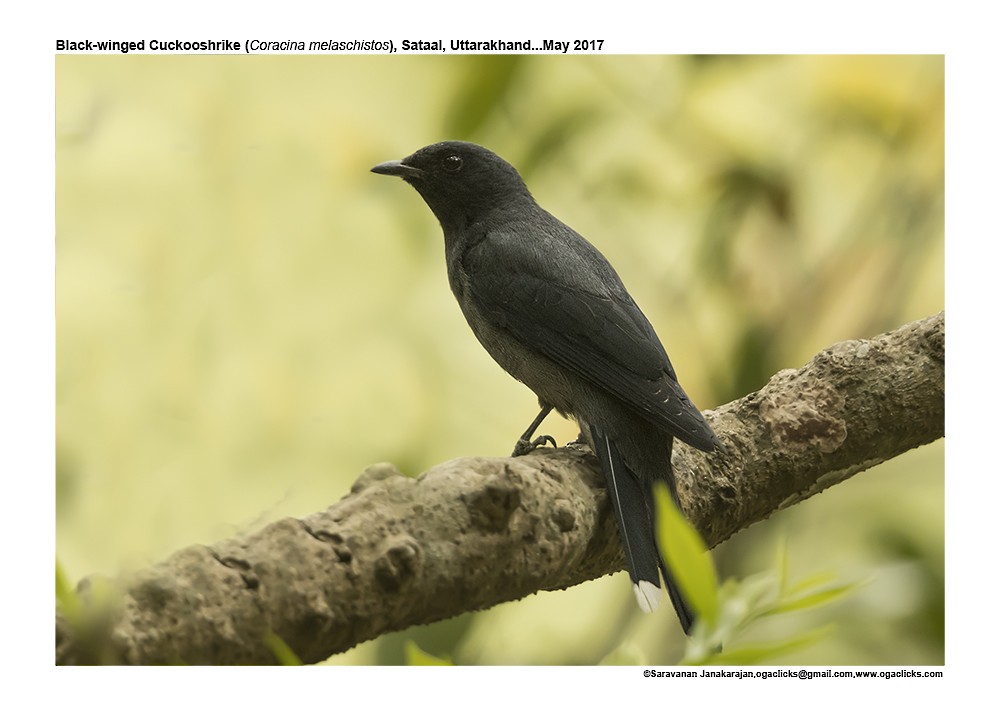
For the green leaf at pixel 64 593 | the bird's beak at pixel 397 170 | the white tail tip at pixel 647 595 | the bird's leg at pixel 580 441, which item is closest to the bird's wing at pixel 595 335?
the bird's leg at pixel 580 441

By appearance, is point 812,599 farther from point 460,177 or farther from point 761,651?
point 460,177

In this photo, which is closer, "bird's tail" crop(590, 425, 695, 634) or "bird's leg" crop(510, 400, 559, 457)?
"bird's tail" crop(590, 425, 695, 634)

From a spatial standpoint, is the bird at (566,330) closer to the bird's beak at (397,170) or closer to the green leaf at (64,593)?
the bird's beak at (397,170)

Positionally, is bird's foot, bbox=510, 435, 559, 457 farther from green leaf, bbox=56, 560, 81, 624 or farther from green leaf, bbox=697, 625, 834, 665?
green leaf, bbox=56, 560, 81, 624

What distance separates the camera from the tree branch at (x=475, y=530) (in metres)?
1.85

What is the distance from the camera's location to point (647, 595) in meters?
2.80

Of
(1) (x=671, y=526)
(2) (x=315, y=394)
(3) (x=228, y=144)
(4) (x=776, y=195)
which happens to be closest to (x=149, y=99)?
(3) (x=228, y=144)

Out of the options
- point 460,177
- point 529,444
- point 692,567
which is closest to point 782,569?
point 692,567

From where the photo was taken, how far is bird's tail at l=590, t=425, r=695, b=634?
278 centimetres

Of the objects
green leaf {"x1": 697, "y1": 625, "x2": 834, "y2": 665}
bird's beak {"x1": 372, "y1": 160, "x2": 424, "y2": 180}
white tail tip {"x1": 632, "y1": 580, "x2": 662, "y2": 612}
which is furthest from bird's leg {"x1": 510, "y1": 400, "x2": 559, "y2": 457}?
green leaf {"x1": 697, "y1": 625, "x2": 834, "y2": 665}

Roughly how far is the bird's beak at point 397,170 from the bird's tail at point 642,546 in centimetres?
157

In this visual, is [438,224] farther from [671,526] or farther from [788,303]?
[671,526]

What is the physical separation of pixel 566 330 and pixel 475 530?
3.93 ft
